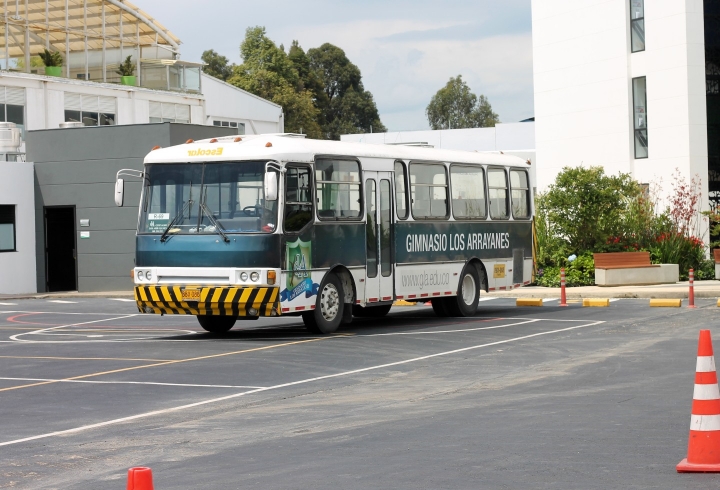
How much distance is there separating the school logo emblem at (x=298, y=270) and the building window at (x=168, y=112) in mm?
35119

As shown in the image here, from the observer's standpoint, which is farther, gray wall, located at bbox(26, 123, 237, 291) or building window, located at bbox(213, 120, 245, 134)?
building window, located at bbox(213, 120, 245, 134)

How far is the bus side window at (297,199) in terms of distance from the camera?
18.8 m

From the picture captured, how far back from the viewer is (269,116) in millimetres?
72062

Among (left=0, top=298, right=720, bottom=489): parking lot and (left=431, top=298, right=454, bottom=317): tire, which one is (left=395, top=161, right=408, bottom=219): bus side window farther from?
(left=431, top=298, right=454, bottom=317): tire

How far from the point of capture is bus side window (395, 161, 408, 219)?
71.1 ft

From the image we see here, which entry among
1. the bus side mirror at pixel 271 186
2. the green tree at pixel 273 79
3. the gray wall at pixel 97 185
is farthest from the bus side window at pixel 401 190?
the green tree at pixel 273 79

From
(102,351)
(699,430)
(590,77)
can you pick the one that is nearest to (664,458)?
(699,430)

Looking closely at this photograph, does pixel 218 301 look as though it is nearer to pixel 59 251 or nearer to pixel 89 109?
pixel 59 251

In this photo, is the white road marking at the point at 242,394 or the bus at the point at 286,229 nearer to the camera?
the white road marking at the point at 242,394

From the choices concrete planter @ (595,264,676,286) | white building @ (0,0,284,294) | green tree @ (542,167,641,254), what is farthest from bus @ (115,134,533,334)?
white building @ (0,0,284,294)

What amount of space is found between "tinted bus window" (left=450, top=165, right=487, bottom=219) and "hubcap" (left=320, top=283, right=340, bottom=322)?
4252 mm

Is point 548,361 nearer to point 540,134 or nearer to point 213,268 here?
point 213,268

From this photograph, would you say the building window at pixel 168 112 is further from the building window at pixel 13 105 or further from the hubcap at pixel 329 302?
the hubcap at pixel 329 302

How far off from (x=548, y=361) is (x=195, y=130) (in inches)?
906
